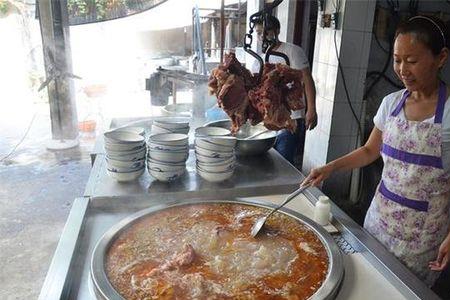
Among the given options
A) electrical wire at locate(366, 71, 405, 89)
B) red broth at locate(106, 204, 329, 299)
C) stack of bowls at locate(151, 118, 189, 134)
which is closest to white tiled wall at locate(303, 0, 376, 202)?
electrical wire at locate(366, 71, 405, 89)

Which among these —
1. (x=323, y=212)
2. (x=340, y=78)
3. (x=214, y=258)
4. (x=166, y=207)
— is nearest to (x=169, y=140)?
(x=166, y=207)

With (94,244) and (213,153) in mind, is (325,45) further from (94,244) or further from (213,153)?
(94,244)

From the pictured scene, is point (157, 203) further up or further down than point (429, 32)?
further down

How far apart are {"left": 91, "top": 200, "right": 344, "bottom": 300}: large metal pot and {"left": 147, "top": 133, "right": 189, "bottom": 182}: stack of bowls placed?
21 centimetres

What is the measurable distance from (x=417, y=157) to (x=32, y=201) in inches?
172

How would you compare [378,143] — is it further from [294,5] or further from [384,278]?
[294,5]

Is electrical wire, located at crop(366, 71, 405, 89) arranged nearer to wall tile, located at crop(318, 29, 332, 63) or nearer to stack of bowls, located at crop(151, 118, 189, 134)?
wall tile, located at crop(318, 29, 332, 63)

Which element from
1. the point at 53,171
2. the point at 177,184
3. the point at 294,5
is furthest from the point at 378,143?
the point at 53,171

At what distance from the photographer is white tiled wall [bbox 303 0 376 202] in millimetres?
3635

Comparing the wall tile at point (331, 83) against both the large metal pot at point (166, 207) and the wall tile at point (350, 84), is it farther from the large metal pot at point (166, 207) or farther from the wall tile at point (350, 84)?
the large metal pot at point (166, 207)

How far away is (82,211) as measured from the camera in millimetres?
1694

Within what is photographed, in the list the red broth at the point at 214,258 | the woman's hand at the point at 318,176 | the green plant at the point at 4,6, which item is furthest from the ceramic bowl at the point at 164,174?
the green plant at the point at 4,6

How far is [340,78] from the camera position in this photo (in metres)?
3.76

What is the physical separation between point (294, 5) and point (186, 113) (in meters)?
2.50
